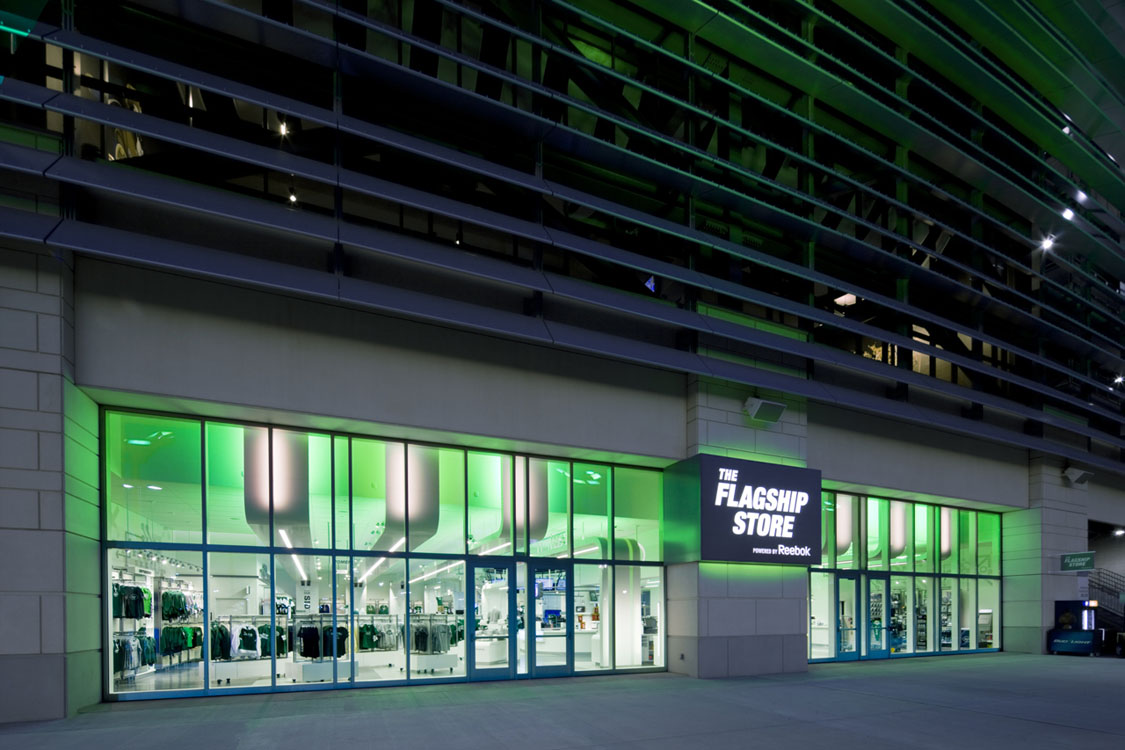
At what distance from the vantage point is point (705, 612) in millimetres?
15797

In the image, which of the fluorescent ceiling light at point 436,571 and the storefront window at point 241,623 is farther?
the fluorescent ceiling light at point 436,571

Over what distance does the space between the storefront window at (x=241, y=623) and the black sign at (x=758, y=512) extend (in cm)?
829

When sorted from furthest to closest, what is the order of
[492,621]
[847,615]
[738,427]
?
[847,615] < [738,427] < [492,621]

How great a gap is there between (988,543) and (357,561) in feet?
67.6

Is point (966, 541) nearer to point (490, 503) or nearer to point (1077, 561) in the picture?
point (1077, 561)

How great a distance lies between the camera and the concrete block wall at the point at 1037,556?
923 inches

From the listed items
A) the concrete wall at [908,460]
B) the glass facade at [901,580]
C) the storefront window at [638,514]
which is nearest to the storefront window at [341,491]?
the storefront window at [638,514]

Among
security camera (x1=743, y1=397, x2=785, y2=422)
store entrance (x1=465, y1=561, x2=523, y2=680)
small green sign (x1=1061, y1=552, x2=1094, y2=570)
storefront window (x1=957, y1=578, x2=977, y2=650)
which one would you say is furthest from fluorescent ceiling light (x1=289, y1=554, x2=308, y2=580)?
small green sign (x1=1061, y1=552, x2=1094, y2=570)

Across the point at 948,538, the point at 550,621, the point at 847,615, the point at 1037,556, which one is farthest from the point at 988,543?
the point at 550,621

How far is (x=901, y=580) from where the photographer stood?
21.8 meters

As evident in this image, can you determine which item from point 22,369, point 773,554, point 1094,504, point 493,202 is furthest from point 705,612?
point 1094,504

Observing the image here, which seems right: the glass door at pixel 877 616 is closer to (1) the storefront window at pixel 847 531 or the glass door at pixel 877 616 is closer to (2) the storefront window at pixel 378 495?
(1) the storefront window at pixel 847 531

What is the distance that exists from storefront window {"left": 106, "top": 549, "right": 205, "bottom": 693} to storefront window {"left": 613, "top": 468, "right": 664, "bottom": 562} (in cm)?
817

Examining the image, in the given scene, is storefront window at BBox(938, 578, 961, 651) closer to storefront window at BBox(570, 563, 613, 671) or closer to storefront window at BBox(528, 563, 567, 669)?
storefront window at BBox(570, 563, 613, 671)
